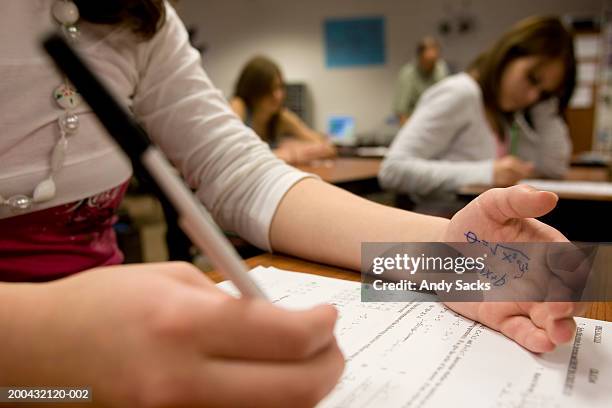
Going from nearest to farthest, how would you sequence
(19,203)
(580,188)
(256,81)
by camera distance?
(19,203) < (580,188) < (256,81)

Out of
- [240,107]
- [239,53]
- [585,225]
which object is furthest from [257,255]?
[239,53]

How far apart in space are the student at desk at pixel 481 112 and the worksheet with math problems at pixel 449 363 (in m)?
1.03

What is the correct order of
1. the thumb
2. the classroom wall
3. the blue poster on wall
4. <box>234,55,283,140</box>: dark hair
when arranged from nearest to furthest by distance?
1. the thumb
2. <box>234,55,283,140</box>: dark hair
3. the classroom wall
4. the blue poster on wall

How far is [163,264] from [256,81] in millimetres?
2541

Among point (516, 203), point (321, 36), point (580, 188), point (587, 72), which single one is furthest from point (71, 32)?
point (321, 36)

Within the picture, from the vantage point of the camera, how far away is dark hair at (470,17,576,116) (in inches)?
57.0

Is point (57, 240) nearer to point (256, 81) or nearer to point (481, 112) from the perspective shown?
point (481, 112)

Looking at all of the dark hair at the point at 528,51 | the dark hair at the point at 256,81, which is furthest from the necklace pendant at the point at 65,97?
the dark hair at the point at 256,81

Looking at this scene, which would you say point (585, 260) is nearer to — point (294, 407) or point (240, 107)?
point (294, 407)

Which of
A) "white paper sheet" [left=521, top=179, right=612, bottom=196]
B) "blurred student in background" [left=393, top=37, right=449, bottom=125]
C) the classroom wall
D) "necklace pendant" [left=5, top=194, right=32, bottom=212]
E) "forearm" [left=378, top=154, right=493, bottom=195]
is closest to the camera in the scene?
"necklace pendant" [left=5, top=194, right=32, bottom=212]

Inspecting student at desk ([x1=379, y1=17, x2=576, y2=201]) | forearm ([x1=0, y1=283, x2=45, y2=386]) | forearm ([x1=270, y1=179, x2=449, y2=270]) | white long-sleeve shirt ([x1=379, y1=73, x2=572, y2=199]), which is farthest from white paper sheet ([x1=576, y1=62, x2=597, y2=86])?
forearm ([x1=0, y1=283, x2=45, y2=386])

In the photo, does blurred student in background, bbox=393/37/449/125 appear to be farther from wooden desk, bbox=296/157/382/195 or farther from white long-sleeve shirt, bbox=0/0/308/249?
white long-sleeve shirt, bbox=0/0/308/249

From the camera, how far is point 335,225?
1.67ft

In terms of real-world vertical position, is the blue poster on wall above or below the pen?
above
